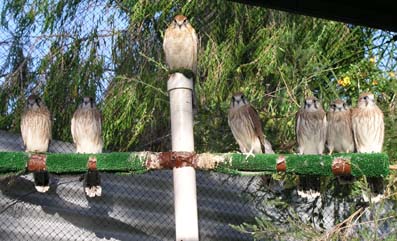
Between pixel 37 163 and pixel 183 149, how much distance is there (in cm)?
67

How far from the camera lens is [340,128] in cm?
461

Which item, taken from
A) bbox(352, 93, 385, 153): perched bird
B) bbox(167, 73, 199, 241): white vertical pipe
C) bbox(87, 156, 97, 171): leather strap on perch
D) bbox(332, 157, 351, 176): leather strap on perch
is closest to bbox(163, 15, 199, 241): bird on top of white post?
bbox(167, 73, 199, 241): white vertical pipe

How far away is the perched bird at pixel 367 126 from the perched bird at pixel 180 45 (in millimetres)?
954

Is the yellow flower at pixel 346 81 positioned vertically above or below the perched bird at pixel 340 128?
above

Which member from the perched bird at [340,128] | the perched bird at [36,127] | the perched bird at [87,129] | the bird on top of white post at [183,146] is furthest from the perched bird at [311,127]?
the perched bird at [36,127]

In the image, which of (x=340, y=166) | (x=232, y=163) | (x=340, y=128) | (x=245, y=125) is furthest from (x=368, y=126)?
(x=232, y=163)

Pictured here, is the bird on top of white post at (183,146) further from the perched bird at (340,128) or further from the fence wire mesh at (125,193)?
the perched bird at (340,128)

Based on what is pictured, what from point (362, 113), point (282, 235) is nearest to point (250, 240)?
point (282, 235)

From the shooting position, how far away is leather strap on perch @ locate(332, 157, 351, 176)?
355 centimetres

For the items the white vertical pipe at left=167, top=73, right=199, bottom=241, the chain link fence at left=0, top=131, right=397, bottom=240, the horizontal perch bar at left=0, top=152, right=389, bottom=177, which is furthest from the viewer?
the chain link fence at left=0, top=131, right=397, bottom=240

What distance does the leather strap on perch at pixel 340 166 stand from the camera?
11.6ft

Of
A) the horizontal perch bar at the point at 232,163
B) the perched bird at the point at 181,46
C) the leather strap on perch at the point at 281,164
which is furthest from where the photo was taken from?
the perched bird at the point at 181,46

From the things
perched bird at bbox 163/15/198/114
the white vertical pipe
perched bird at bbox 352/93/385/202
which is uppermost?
perched bird at bbox 163/15/198/114

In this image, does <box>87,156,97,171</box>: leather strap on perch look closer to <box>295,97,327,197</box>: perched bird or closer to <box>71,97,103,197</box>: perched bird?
<box>71,97,103,197</box>: perched bird
